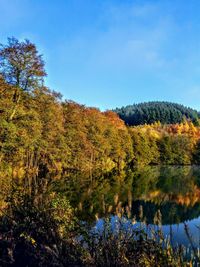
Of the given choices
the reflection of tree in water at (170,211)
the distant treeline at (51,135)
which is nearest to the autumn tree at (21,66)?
the distant treeline at (51,135)

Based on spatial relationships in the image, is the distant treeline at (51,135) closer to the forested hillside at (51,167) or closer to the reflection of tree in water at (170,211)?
the forested hillside at (51,167)

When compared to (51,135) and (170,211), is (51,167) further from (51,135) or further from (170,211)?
(170,211)

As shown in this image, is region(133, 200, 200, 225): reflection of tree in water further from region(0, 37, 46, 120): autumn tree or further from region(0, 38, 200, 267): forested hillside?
region(0, 37, 46, 120): autumn tree

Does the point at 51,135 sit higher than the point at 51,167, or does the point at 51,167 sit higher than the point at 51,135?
the point at 51,135

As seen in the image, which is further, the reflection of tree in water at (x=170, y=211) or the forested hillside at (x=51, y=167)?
the reflection of tree in water at (x=170, y=211)

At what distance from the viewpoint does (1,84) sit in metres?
32.3

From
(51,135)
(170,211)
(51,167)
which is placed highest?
(51,135)

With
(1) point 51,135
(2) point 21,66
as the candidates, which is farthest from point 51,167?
(2) point 21,66

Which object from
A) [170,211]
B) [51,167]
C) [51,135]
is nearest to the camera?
[170,211]

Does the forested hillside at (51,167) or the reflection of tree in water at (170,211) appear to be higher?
the forested hillside at (51,167)

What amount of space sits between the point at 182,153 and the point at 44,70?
8297cm

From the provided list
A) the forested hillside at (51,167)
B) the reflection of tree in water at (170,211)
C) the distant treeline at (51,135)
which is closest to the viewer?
the forested hillside at (51,167)

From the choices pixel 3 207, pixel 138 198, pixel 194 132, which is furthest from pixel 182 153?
pixel 3 207

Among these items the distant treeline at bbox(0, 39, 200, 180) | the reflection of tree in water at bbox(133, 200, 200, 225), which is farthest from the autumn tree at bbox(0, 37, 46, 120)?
the reflection of tree in water at bbox(133, 200, 200, 225)
